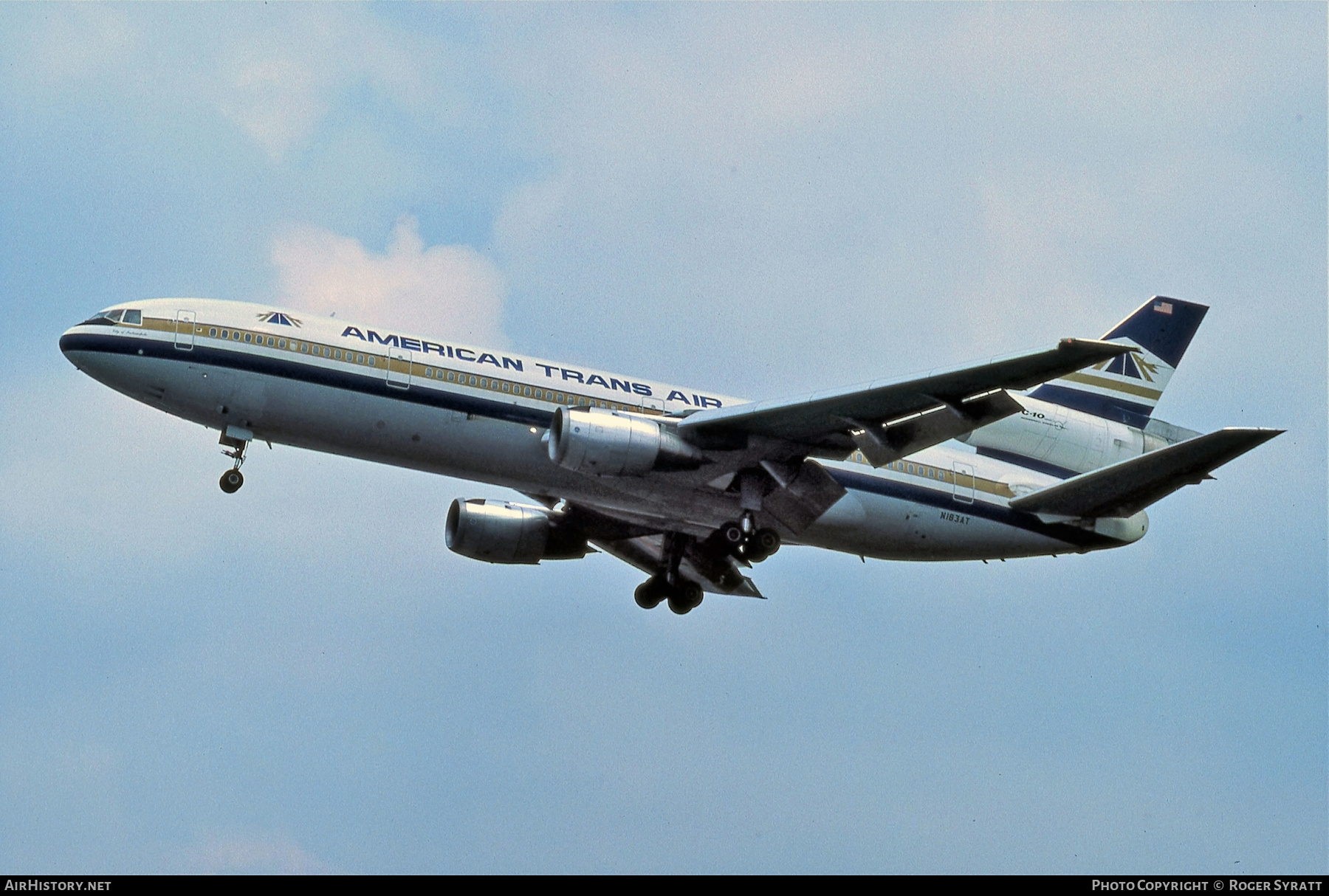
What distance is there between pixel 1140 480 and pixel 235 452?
2300 centimetres

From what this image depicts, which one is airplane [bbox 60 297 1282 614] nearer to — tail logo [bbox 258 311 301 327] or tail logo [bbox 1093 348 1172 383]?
tail logo [bbox 258 311 301 327]

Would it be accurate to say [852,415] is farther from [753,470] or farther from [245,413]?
[245,413]

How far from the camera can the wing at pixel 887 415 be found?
108 ft

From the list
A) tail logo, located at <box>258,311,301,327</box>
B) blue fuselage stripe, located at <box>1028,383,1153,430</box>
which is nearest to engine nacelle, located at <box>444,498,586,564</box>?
tail logo, located at <box>258,311,301,327</box>

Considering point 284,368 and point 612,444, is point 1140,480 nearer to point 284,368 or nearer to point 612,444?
point 612,444

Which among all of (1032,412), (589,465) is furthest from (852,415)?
(1032,412)

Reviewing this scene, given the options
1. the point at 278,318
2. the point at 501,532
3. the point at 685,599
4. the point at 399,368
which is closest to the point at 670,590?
the point at 685,599

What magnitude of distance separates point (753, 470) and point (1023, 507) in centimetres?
848

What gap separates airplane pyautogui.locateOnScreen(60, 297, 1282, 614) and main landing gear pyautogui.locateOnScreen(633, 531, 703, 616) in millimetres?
1383

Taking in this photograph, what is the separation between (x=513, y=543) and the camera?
43.5 meters

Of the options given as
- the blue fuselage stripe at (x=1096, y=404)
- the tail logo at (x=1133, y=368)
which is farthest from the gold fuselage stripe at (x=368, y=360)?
the tail logo at (x=1133, y=368)

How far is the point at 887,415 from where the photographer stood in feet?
117

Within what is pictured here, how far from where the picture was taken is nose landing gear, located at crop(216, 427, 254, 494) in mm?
36969
